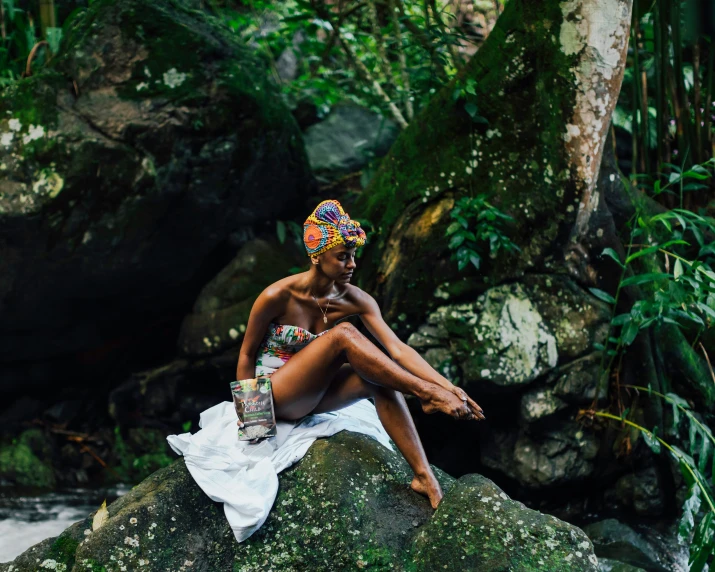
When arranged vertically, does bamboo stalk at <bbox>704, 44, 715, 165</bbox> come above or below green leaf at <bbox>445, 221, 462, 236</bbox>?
above

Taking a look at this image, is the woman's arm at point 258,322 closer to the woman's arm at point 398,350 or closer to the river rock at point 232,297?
the woman's arm at point 398,350

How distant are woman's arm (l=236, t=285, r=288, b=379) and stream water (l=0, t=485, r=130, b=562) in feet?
6.89

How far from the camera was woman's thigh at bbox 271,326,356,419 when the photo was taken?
3.26m

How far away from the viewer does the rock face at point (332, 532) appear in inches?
113

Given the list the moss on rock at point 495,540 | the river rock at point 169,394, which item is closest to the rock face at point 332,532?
the moss on rock at point 495,540

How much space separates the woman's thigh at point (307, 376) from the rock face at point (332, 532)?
24 cm

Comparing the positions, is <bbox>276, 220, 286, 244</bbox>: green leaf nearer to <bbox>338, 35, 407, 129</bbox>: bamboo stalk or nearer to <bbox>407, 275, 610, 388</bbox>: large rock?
<bbox>338, 35, 407, 129</bbox>: bamboo stalk

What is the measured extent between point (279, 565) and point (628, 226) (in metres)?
3.29

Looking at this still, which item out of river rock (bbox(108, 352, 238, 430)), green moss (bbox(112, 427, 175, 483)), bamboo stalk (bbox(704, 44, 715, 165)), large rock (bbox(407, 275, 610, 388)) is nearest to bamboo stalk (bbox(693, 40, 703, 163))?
bamboo stalk (bbox(704, 44, 715, 165))

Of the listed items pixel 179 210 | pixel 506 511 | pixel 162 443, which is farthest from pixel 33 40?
pixel 506 511

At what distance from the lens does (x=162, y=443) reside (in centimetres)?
576

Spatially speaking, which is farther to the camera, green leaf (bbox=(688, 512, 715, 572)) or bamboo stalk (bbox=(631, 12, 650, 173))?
bamboo stalk (bbox=(631, 12, 650, 173))

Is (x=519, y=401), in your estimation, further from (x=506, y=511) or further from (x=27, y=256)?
(x=27, y=256)

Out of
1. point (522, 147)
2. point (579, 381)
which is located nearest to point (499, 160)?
point (522, 147)
